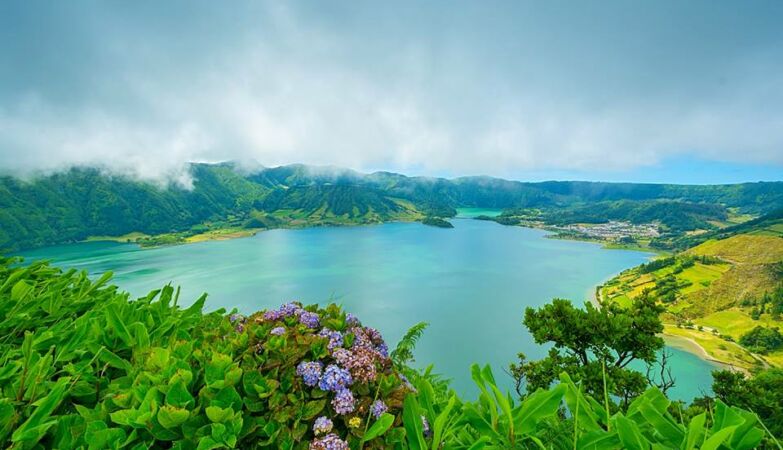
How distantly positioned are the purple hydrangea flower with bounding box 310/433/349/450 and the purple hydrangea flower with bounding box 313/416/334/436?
0.03 meters

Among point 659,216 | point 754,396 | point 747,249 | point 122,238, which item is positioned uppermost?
point 754,396

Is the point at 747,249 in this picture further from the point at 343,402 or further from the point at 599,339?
the point at 343,402

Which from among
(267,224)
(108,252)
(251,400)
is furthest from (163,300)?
(267,224)

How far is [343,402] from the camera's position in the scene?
124cm

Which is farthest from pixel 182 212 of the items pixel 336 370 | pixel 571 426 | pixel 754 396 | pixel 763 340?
pixel 763 340

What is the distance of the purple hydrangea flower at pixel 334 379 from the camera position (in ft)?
4.20

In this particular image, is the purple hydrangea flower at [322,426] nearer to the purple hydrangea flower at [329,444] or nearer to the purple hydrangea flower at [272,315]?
the purple hydrangea flower at [329,444]

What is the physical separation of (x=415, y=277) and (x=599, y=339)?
6378 cm

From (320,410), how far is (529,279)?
7663cm

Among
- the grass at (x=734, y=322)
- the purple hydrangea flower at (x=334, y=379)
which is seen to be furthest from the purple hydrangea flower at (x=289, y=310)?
the grass at (x=734, y=322)

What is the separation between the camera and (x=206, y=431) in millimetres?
1062

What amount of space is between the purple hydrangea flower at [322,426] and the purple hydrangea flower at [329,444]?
0.11 ft

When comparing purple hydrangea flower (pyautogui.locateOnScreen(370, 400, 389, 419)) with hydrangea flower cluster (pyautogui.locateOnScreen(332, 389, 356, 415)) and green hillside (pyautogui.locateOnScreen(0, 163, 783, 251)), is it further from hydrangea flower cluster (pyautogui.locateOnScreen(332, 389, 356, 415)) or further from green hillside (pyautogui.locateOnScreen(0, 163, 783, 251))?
green hillside (pyautogui.locateOnScreen(0, 163, 783, 251))

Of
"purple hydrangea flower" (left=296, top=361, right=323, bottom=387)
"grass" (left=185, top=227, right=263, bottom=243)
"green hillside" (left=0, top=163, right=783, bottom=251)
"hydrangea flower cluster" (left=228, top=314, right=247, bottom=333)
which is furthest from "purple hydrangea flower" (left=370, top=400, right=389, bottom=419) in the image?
"green hillside" (left=0, top=163, right=783, bottom=251)
